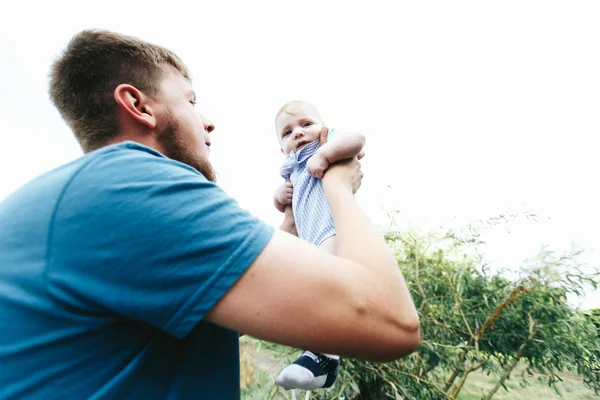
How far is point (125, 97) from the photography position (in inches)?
38.8

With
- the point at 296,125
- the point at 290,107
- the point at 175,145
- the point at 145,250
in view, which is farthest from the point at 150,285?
the point at 290,107

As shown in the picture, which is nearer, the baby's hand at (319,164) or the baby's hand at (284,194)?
the baby's hand at (319,164)

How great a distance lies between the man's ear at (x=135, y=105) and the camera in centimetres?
98

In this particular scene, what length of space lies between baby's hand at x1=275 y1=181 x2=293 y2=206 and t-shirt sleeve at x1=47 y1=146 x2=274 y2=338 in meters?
1.15

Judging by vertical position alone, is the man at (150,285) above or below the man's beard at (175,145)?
below

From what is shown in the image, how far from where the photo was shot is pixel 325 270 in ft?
1.95

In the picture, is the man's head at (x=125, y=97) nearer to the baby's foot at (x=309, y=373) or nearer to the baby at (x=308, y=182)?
the baby at (x=308, y=182)

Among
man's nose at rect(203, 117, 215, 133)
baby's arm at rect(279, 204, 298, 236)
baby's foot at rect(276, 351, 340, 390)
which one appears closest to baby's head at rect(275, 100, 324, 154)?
baby's arm at rect(279, 204, 298, 236)

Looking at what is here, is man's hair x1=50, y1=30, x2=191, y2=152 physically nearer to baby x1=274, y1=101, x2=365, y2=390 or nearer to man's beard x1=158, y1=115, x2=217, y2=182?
man's beard x1=158, y1=115, x2=217, y2=182

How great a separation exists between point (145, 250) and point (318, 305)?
12.0 inches

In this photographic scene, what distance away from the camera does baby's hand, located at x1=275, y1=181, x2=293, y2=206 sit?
176 centimetres

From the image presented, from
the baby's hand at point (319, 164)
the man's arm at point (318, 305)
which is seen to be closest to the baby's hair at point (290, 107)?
the baby's hand at point (319, 164)

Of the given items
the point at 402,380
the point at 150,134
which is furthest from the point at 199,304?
the point at 402,380

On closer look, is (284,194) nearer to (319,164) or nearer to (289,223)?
(289,223)
